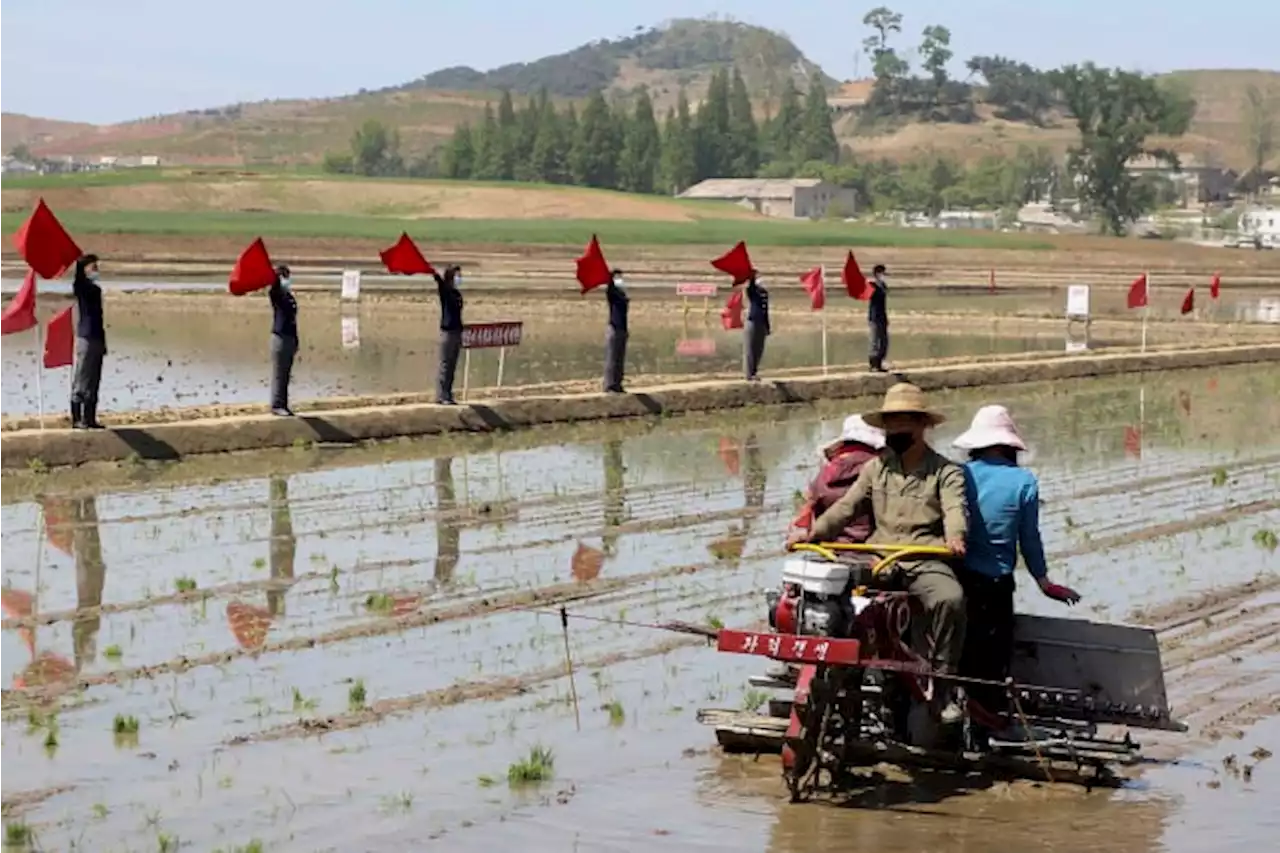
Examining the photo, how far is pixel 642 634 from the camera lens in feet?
40.7

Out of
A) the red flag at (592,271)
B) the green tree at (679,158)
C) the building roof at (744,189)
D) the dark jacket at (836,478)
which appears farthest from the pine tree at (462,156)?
the dark jacket at (836,478)

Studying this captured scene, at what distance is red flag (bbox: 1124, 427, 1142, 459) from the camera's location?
74.2 feet

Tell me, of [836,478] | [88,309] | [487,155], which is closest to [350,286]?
[88,309]

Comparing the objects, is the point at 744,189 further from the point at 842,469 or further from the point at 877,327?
the point at 842,469

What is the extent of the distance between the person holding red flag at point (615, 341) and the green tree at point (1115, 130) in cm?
10225

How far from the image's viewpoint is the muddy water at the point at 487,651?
8812mm

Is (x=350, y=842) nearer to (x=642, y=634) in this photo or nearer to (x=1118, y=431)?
(x=642, y=634)

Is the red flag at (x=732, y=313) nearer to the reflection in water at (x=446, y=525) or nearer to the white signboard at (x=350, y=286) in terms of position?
the white signboard at (x=350, y=286)

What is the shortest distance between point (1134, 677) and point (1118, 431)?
1565cm

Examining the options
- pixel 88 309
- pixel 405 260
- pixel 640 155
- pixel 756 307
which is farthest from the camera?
pixel 640 155

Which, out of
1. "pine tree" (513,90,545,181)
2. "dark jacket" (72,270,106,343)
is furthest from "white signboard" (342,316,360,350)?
"pine tree" (513,90,545,181)

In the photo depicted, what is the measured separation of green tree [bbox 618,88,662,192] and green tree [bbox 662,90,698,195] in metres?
0.82

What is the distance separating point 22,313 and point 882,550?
44.2 feet

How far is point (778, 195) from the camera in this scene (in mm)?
166500
